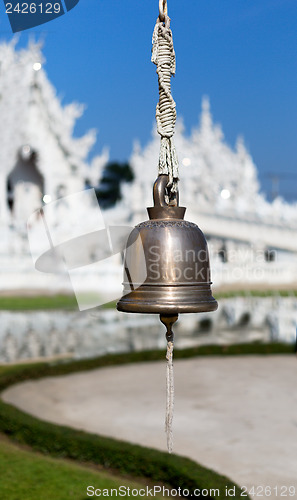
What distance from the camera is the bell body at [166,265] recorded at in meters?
2.36

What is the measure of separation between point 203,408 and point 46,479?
2.90 meters

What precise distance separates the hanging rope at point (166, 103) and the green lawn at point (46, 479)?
3.49 meters

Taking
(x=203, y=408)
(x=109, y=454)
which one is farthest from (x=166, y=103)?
(x=203, y=408)

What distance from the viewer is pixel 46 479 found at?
5277 mm

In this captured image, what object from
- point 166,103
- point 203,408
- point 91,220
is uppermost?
point 91,220

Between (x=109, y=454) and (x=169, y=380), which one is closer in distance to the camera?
(x=169, y=380)

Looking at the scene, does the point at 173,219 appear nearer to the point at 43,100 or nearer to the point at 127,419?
the point at 127,419

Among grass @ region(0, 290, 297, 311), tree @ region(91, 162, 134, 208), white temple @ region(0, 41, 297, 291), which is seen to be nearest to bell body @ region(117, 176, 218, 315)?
grass @ region(0, 290, 297, 311)

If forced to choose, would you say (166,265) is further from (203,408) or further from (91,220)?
(91,220)

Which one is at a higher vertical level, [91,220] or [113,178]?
[113,178]

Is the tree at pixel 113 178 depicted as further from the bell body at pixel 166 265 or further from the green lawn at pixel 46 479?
the bell body at pixel 166 265

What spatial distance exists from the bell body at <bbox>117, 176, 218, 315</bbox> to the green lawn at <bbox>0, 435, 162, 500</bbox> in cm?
314

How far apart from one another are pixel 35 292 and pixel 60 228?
2.55 metres

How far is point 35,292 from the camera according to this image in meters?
21.0
